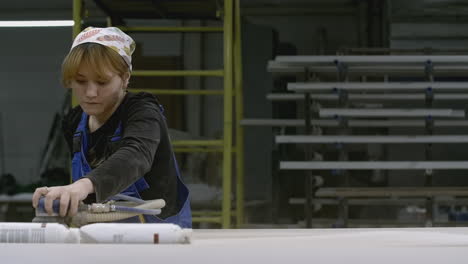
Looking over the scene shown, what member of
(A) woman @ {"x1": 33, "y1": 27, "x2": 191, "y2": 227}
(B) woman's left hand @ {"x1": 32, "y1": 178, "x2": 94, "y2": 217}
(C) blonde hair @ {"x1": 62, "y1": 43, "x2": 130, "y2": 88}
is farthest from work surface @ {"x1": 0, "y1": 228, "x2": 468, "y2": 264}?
(C) blonde hair @ {"x1": 62, "y1": 43, "x2": 130, "y2": 88}

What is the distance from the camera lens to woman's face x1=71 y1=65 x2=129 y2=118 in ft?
4.88

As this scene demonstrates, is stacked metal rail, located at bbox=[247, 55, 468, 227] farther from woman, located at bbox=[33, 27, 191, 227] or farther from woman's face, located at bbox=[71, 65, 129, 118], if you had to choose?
woman's face, located at bbox=[71, 65, 129, 118]

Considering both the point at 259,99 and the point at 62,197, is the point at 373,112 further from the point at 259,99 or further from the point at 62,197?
the point at 62,197

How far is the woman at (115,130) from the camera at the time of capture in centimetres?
135

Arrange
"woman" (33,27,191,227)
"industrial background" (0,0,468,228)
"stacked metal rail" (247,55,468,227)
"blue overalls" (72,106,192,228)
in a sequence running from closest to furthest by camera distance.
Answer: "woman" (33,27,191,227), "blue overalls" (72,106,192,228), "stacked metal rail" (247,55,468,227), "industrial background" (0,0,468,228)

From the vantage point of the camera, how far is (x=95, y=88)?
1496 millimetres

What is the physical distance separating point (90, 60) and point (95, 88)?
0.20ft

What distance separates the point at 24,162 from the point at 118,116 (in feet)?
20.0

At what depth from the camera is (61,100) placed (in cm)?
741

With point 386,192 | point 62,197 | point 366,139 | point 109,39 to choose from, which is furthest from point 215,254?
point 366,139

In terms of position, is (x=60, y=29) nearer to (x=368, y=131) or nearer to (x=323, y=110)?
(x=368, y=131)

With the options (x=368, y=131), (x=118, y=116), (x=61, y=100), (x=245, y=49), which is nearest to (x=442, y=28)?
(x=368, y=131)

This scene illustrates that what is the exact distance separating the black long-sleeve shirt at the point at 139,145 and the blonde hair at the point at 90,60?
133 mm

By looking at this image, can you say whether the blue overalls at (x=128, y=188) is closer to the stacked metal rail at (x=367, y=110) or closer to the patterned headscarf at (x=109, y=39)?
the patterned headscarf at (x=109, y=39)
